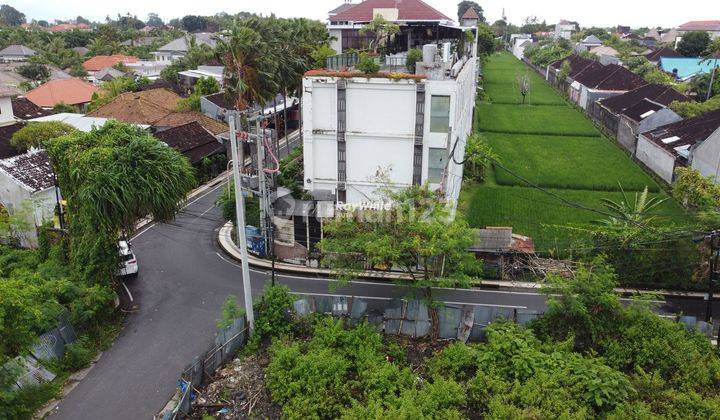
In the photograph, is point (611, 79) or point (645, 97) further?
point (611, 79)

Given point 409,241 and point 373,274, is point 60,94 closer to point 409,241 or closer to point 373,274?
point 373,274

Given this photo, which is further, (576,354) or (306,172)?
(306,172)

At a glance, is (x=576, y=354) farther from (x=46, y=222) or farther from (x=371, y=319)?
(x=46, y=222)

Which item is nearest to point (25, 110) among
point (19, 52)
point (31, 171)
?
point (31, 171)

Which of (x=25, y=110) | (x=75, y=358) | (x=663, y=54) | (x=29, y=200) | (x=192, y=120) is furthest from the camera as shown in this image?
(x=663, y=54)

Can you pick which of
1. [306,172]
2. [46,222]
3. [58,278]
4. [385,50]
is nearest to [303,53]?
[385,50]

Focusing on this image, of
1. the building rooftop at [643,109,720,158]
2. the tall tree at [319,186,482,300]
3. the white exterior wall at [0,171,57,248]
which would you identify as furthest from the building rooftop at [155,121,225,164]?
the building rooftop at [643,109,720,158]

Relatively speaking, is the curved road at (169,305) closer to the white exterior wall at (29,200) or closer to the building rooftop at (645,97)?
the white exterior wall at (29,200)
